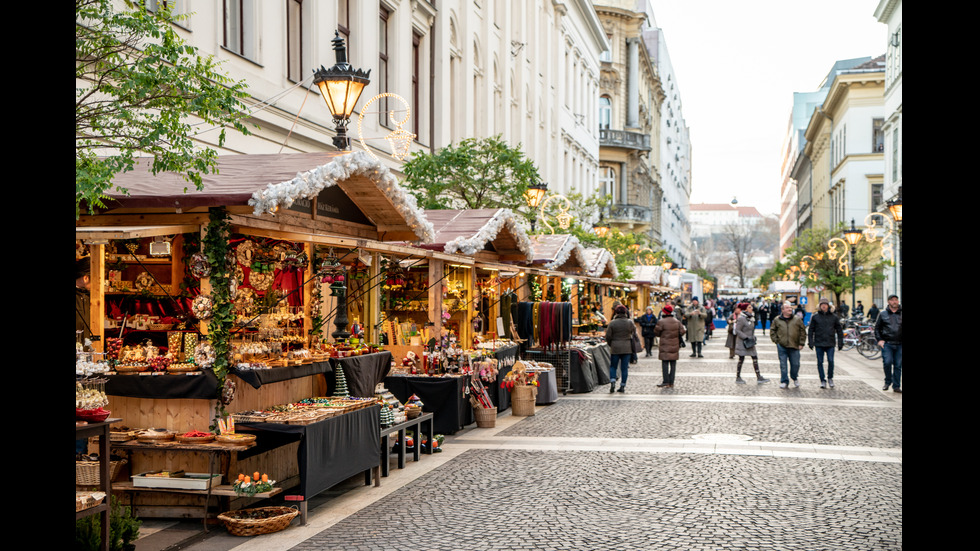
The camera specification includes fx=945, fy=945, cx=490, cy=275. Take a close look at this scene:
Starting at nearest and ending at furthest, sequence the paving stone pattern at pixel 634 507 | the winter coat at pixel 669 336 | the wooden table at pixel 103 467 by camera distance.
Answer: the wooden table at pixel 103 467 → the paving stone pattern at pixel 634 507 → the winter coat at pixel 669 336

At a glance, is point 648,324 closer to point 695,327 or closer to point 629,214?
point 695,327

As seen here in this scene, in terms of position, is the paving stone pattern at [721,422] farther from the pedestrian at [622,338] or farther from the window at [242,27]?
the window at [242,27]

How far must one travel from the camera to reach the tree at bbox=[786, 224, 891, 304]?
46.4m

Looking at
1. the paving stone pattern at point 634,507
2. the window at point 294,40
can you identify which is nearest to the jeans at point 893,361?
the paving stone pattern at point 634,507

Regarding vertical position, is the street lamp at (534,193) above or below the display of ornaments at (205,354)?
above

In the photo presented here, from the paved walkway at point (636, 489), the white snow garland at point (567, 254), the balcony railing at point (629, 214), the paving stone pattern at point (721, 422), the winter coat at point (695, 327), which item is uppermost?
the balcony railing at point (629, 214)

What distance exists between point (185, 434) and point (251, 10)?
34.2 ft

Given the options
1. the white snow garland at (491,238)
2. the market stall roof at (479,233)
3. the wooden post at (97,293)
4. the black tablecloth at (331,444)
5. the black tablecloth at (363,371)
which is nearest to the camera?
the black tablecloth at (331,444)

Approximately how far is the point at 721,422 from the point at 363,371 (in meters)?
5.98

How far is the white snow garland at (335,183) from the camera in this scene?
835cm

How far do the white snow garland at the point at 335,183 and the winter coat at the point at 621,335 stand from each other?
738 cm

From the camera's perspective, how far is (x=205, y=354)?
8508 mm

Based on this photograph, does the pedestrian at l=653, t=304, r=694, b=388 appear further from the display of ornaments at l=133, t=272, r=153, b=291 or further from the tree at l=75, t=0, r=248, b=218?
the tree at l=75, t=0, r=248, b=218
